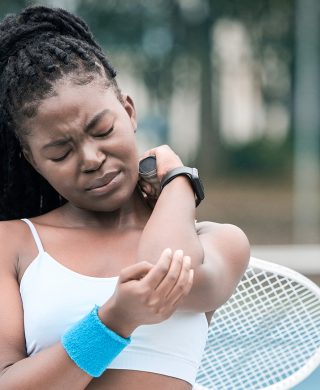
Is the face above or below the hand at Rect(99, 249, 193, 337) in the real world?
above

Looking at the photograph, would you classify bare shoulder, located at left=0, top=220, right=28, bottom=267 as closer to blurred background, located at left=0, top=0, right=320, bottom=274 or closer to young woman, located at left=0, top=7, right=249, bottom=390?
young woman, located at left=0, top=7, right=249, bottom=390

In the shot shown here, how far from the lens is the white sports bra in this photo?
174 cm

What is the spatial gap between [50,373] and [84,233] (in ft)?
1.22

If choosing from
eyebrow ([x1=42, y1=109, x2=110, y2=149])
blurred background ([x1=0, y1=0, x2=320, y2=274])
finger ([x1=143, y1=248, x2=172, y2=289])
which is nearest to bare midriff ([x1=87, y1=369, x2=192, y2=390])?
finger ([x1=143, y1=248, x2=172, y2=289])

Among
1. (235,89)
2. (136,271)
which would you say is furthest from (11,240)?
(235,89)

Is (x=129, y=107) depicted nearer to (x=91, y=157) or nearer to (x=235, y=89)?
(x=91, y=157)

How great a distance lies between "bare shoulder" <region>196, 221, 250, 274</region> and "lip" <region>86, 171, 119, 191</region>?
0.73 ft

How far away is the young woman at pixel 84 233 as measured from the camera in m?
1.73

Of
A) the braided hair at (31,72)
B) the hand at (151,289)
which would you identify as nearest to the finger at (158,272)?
the hand at (151,289)

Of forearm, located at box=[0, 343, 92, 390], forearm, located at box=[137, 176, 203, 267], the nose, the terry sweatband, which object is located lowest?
forearm, located at box=[0, 343, 92, 390]

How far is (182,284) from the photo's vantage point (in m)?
1.50

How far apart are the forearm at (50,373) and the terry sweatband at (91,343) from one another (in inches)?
0.5

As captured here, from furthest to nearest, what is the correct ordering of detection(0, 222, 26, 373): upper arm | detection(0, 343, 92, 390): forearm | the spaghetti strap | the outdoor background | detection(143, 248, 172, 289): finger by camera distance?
the outdoor background, the spaghetti strap, detection(0, 222, 26, 373): upper arm, detection(0, 343, 92, 390): forearm, detection(143, 248, 172, 289): finger

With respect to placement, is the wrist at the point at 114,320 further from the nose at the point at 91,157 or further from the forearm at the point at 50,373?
the nose at the point at 91,157
